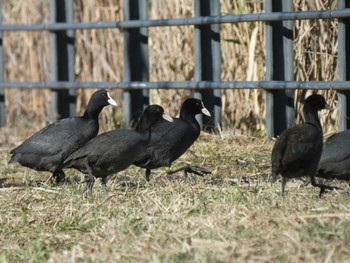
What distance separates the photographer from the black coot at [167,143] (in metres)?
8.88

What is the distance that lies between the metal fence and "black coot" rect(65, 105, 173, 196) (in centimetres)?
238

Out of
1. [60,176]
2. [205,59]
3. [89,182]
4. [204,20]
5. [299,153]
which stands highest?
[204,20]

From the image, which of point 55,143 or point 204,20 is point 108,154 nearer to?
point 55,143

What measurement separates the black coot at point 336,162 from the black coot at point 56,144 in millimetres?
2133

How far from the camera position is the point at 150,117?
8.84 m

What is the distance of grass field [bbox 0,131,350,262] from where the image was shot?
5479 millimetres

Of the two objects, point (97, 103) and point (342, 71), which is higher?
point (342, 71)

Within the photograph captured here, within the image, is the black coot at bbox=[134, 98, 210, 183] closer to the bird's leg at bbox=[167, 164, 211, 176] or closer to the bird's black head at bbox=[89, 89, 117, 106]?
the bird's leg at bbox=[167, 164, 211, 176]

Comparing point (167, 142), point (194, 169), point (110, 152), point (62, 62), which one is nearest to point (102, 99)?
point (167, 142)

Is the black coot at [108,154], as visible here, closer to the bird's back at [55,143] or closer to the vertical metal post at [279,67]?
the bird's back at [55,143]

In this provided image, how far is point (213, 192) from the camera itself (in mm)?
7434

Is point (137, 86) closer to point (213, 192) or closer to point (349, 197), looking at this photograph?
point (213, 192)

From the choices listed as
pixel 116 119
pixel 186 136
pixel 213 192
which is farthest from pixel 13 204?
pixel 116 119

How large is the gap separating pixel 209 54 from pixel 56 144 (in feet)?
9.61
